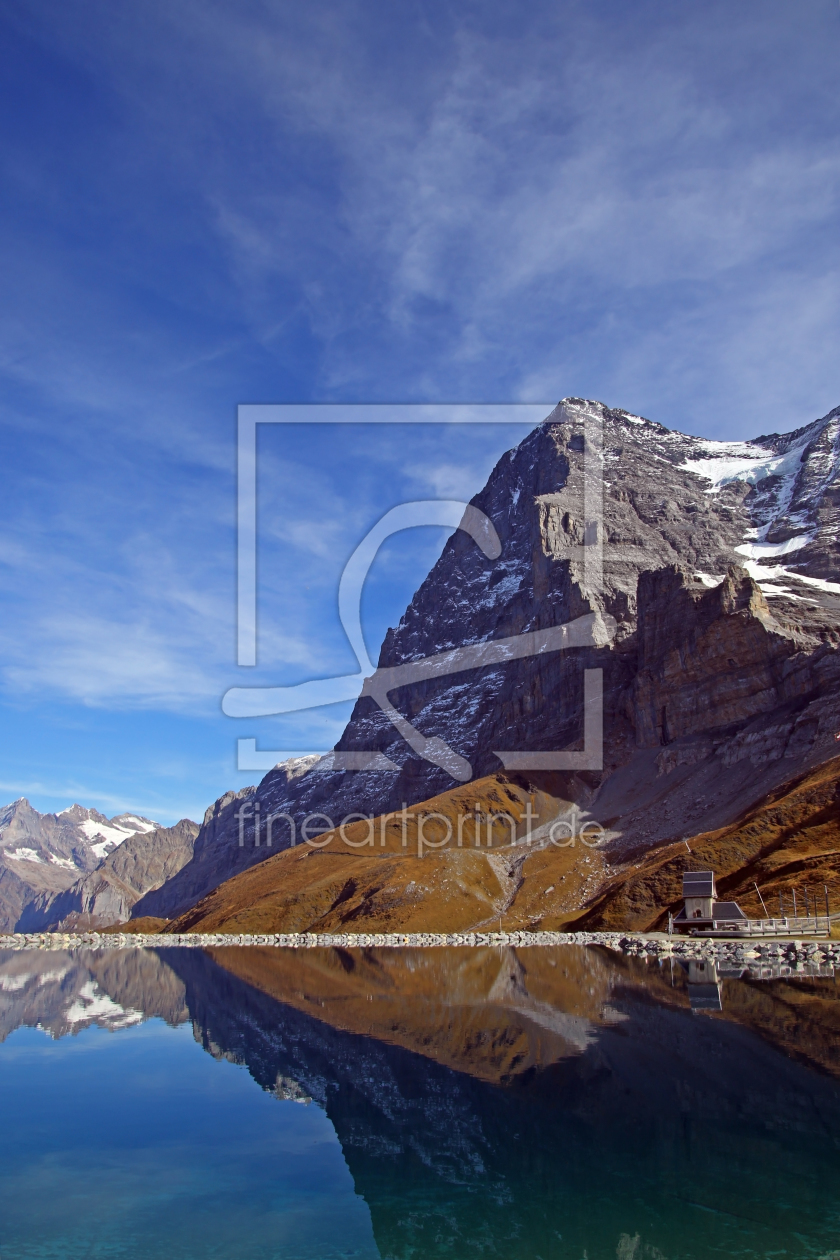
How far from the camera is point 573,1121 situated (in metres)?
23.3

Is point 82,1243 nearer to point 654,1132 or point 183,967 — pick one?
point 654,1132

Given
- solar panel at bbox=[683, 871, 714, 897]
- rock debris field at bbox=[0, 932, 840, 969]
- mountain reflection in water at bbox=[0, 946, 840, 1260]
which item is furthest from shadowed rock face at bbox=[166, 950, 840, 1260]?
solar panel at bbox=[683, 871, 714, 897]

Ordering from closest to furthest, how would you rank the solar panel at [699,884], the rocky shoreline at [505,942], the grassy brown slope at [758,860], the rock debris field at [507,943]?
1. the rock debris field at [507,943]
2. the rocky shoreline at [505,942]
3. the grassy brown slope at [758,860]
4. the solar panel at [699,884]

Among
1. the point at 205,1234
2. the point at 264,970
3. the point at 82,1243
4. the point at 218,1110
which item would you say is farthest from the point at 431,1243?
the point at 264,970

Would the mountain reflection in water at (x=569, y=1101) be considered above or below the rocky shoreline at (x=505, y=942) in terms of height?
above

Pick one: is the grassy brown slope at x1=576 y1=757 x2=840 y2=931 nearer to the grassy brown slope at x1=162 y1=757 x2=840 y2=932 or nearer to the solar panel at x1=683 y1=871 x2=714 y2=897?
the grassy brown slope at x1=162 y1=757 x2=840 y2=932

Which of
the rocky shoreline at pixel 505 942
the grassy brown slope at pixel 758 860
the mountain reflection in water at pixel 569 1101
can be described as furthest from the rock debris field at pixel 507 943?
the mountain reflection in water at pixel 569 1101

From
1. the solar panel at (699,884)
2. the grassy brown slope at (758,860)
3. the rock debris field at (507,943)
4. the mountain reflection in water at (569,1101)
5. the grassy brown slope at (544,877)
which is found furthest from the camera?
the grassy brown slope at (544,877)

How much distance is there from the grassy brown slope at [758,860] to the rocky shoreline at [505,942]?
7.06m

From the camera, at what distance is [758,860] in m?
105

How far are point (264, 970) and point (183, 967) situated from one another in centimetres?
1745

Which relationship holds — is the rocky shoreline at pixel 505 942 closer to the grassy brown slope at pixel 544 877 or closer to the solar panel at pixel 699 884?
the solar panel at pixel 699 884

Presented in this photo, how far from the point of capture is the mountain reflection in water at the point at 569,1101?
16.7 m

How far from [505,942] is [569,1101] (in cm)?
9356
